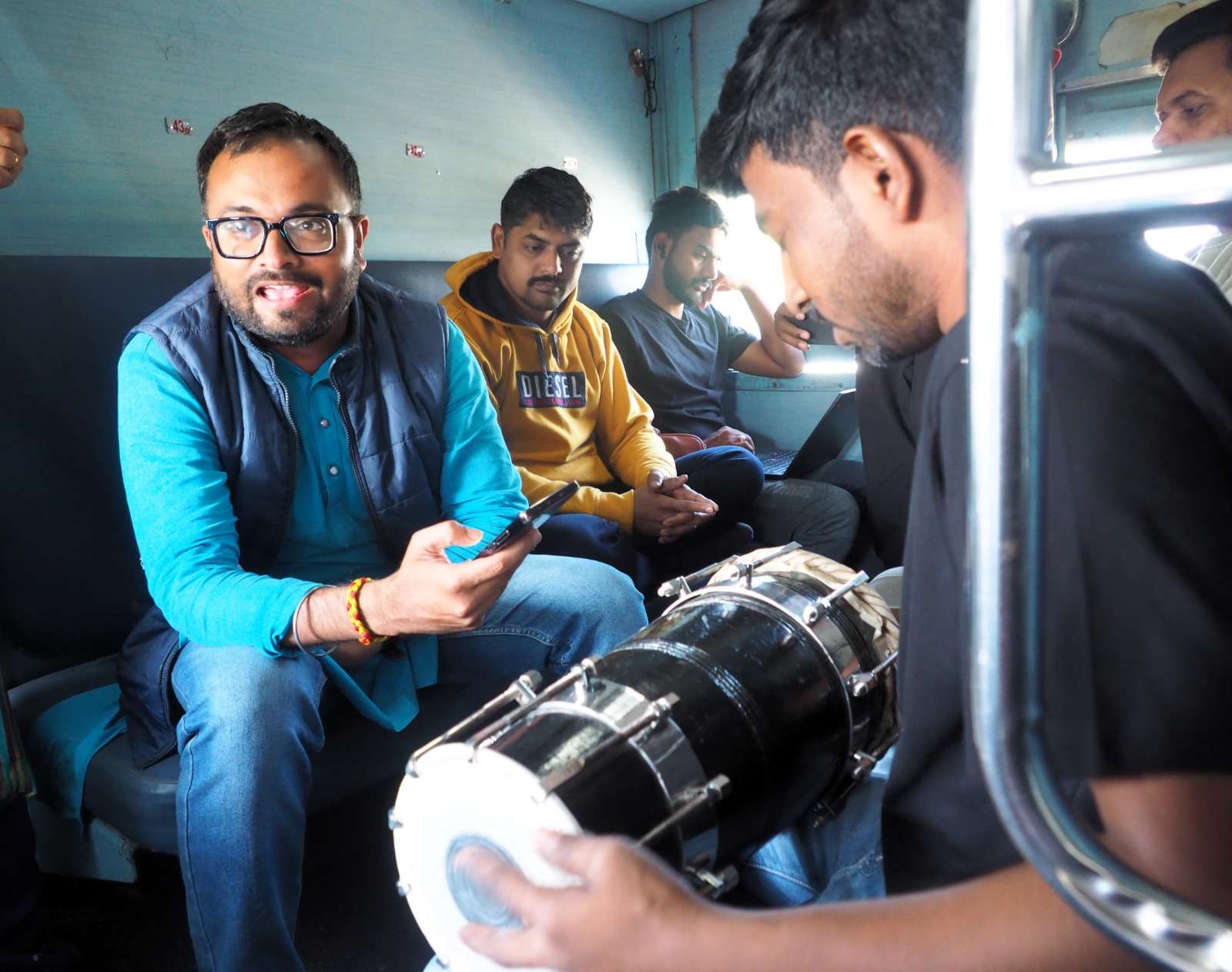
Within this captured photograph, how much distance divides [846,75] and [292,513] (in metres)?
1.38

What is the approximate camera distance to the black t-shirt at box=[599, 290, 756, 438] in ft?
11.9

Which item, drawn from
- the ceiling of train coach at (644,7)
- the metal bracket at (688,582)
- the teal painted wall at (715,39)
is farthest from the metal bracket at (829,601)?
the ceiling of train coach at (644,7)

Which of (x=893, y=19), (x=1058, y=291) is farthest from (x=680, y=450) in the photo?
(x=1058, y=291)

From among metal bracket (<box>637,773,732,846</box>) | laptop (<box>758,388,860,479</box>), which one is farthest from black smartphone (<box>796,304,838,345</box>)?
metal bracket (<box>637,773,732,846</box>)

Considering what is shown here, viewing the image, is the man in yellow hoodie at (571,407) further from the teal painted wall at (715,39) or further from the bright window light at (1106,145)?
the bright window light at (1106,145)

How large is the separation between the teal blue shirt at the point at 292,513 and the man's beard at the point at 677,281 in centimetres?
181

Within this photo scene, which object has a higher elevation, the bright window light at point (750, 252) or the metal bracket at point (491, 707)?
the bright window light at point (750, 252)

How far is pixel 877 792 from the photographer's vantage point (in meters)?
1.19

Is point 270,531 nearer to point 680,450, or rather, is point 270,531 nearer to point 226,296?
point 226,296

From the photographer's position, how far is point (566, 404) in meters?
3.04

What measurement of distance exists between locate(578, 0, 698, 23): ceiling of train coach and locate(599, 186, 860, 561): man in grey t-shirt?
37.6 inches

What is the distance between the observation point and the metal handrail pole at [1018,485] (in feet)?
1.43

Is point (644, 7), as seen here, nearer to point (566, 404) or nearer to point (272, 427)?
point (566, 404)

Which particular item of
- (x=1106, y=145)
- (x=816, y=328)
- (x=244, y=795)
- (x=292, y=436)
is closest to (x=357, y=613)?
(x=244, y=795)
